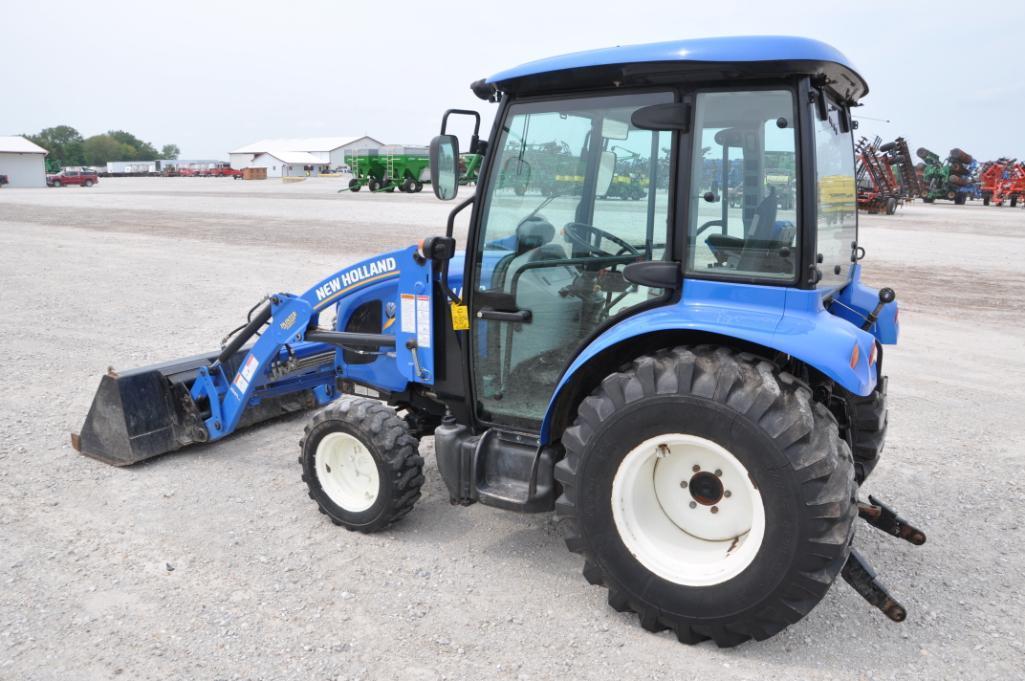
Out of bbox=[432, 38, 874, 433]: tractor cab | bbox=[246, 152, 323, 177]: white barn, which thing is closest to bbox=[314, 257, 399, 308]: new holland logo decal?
bbox=[432, 38, 874, 433]: tractor cab

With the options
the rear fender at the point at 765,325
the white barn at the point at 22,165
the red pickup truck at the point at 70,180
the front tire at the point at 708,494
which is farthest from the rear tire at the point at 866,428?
the white barn at the point at 22,165

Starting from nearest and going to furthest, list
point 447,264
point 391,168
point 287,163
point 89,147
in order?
1. point 447,264
2. point 391,168
3. point 287,163
4. point 89,147

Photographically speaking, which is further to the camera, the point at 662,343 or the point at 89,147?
the point at 89,147

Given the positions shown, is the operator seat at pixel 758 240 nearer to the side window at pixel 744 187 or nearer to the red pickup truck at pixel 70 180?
the side window at pixel 744 187

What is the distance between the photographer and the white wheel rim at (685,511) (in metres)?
2.99

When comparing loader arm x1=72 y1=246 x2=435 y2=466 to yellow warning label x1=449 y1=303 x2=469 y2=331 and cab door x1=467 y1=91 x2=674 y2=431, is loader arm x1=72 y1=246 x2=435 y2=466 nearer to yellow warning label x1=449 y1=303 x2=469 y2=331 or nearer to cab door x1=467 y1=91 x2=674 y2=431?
yellow warning label x1=449 y1=303 x2=469 y2=331

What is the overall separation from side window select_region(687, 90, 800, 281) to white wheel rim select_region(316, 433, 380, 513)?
6.53 ft

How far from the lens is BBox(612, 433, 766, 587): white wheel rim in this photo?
118 inches

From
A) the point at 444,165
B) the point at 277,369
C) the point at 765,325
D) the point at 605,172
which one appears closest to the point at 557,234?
the point at 605,172

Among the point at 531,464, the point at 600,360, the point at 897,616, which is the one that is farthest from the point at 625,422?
the point at 897,616

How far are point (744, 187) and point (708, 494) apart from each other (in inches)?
47.3

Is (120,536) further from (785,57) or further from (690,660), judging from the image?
(785,57)

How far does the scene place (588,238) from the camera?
3.44m

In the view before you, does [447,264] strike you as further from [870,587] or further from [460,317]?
[870,587]
